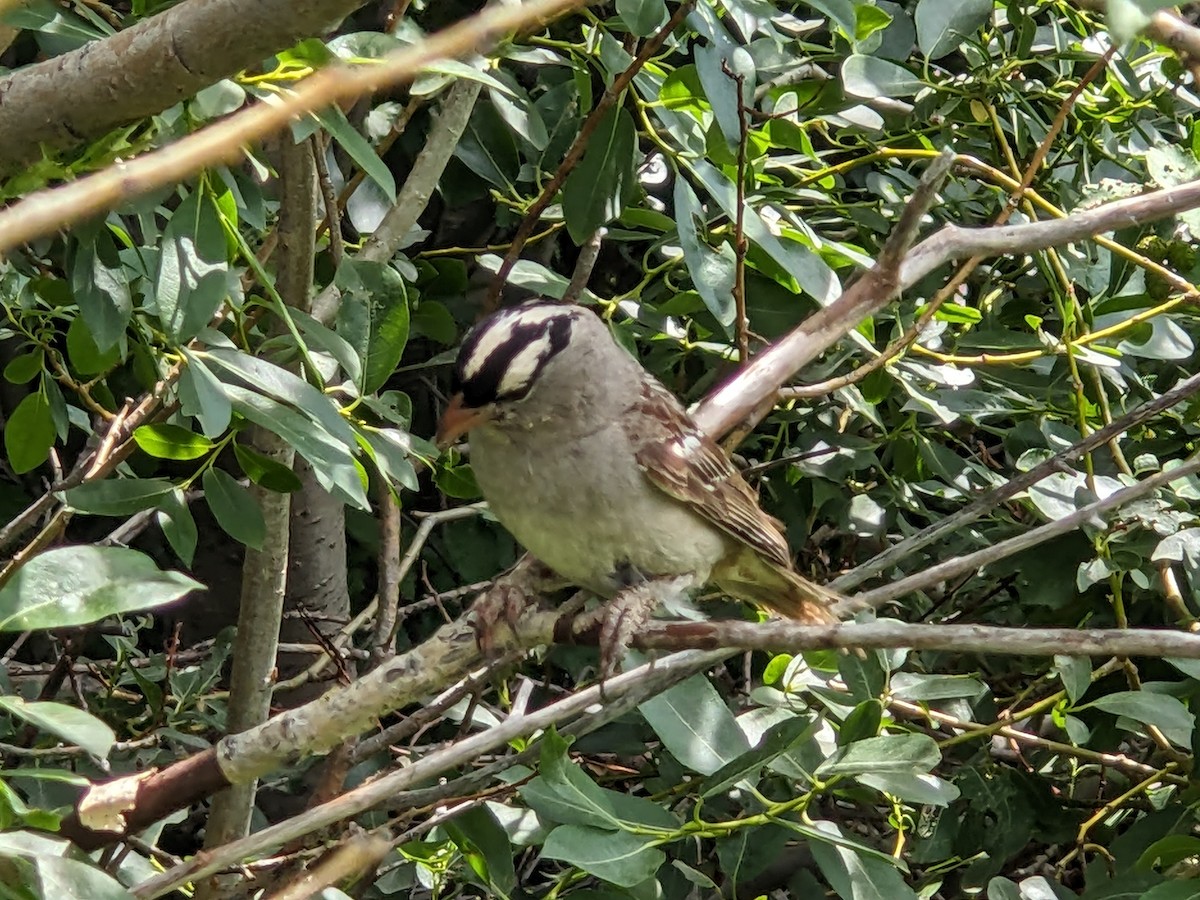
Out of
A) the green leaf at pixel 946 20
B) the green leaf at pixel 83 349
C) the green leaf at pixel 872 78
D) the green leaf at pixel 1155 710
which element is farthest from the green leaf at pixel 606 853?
the green leaf at pixel 946 20

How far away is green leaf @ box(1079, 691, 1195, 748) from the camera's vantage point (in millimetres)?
2104

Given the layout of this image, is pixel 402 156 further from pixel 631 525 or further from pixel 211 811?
pixel 211 811

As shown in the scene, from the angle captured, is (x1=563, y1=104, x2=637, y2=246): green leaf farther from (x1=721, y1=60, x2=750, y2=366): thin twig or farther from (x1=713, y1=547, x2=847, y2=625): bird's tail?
(x1=713, y1=547, x2=847, y2=625): bird's tail

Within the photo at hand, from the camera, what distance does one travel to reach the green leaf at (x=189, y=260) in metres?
1.69

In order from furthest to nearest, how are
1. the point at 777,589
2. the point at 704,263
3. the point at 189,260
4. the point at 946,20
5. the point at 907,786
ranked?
the point at 777,589, the point at 946,20, the point at 704,263, the point at 907,786, the point at 189,260

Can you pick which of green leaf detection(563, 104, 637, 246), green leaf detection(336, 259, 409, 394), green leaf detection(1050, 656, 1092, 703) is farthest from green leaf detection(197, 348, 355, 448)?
green leaf detection(1050, 656, 1092, 703)

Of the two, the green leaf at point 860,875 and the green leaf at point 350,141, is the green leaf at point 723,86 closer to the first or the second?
the green leaf at point 350,141

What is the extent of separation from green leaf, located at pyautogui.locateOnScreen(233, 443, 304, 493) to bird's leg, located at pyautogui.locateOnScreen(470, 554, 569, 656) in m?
0.35

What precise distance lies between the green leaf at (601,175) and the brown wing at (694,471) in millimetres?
359

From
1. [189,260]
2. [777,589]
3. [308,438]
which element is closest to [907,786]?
[777,589]

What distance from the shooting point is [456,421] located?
2.27 meters

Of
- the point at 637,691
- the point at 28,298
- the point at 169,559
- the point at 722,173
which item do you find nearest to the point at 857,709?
the point at 637,691

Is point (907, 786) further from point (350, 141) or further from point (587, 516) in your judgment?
point (350, 141)

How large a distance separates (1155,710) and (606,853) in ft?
3.08
